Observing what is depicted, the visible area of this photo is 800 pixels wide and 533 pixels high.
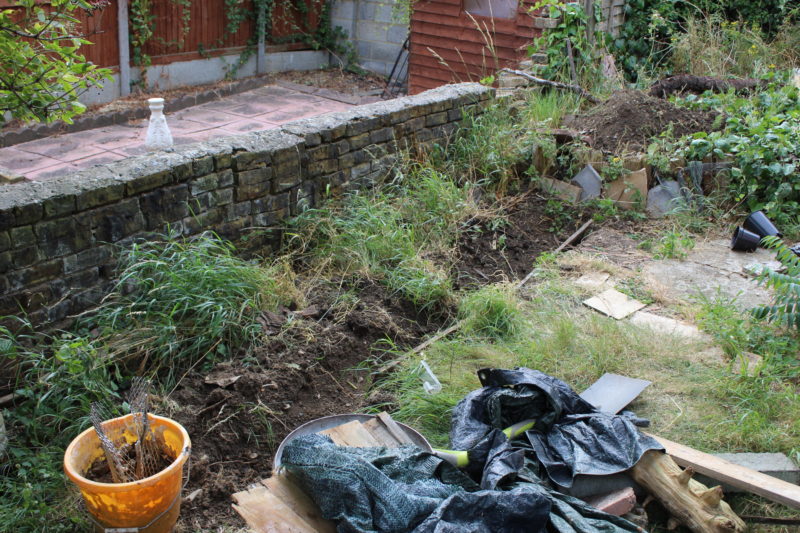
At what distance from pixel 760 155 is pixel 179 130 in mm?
7257

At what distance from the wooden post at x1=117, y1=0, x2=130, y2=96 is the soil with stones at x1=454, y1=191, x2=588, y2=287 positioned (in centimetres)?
706

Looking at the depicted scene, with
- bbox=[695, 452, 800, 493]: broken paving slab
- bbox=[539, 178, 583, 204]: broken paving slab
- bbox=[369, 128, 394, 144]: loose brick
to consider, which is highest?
bbox=[369, 128, 394, 144]: loose brick

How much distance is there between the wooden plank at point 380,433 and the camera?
3.48 meters

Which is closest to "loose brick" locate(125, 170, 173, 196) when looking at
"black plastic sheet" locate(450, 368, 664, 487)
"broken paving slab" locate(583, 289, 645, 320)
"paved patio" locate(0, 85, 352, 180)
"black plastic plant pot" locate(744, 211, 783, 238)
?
"black plastic sheet" locate(450, 368, 664, 487)

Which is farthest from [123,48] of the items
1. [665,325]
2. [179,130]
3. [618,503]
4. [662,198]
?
[618,503]

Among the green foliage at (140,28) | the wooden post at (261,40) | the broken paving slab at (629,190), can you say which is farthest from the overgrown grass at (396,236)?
the wooden post at (261,40)

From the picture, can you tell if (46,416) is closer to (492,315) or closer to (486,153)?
(492,315)

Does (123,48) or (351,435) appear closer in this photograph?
(351,435)

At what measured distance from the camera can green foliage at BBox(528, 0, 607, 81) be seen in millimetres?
8789

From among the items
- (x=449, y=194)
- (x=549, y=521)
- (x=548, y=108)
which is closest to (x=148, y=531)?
(x=549, y=521)

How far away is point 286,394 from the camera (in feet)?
12.8

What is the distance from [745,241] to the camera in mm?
5891

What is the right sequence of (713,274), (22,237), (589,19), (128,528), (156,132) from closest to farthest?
(128,528)
(22,237)
(713,274)
(156,132)
(589,19)

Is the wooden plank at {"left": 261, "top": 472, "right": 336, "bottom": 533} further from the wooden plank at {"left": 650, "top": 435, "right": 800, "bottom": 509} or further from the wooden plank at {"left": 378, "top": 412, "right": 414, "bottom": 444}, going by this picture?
the wooden plank at {"left": 650, "top": 435, "right": 800, "bottom": 509}
